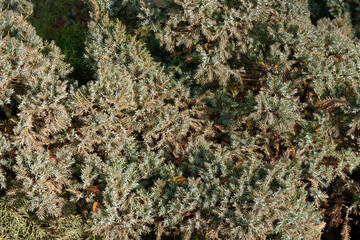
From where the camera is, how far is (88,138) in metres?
2.82

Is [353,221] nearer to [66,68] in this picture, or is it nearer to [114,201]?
[114,201]

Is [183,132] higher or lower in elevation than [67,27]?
higher

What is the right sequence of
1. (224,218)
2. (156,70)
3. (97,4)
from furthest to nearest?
1. (97,4)
2. (156,70)
3. (224,218)

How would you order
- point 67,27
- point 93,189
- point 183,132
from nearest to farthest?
point 93,189, point 183,132, point 67,27

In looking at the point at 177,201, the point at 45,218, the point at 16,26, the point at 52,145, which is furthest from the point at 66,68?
the point at 177,201

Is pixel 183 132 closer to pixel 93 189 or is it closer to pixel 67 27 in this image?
pixel 93 189

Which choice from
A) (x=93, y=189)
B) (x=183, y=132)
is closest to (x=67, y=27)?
(x=183, y=132)

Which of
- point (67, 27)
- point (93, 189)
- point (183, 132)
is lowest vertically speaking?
point (93, 189)

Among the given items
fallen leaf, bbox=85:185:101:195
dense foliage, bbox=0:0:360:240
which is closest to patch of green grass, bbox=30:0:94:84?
dense foliage, bbox=0:0:360:240

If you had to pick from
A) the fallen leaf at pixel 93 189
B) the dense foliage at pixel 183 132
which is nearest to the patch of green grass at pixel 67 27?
the dense foliage at pixel 183 132

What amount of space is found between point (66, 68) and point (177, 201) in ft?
6.00

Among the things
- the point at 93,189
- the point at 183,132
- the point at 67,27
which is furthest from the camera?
the point at 67,27

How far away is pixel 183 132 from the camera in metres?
3.03

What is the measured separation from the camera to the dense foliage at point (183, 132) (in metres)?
2.55
